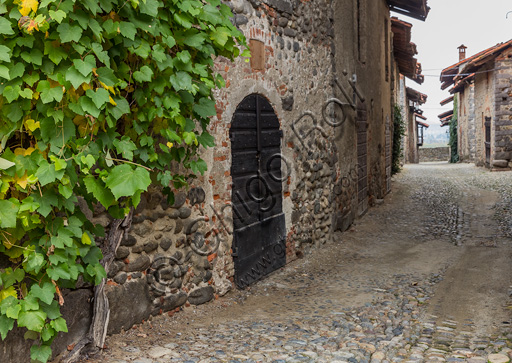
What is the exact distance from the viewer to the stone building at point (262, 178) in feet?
13.8

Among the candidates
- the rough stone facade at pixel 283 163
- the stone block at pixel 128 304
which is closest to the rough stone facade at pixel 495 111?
the rough stone facade at pixel 283 163

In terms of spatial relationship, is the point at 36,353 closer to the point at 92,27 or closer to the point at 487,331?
the point at 92,27

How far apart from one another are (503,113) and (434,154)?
22756 millimetres

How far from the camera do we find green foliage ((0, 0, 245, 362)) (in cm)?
277

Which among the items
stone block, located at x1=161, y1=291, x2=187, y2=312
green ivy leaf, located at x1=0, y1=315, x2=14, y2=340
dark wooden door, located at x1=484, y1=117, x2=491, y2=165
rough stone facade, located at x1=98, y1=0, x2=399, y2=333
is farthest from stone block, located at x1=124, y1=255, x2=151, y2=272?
dark wooden door, located at x1=484, y1=117, x2=491, y2=165

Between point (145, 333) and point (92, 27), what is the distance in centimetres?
228

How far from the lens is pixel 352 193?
9047 mm

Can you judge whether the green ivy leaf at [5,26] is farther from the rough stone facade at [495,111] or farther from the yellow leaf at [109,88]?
the rough stone facade at [495,111]

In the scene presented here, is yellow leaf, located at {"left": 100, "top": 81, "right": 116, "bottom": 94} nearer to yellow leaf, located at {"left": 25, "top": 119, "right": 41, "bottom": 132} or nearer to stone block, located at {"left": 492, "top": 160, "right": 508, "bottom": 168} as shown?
yellow leaf, located at {"left": 25, "top": 119, "right": 41, "bottom": 132}

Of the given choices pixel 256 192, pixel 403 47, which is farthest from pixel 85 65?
pixel 403 47

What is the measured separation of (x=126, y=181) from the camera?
2.99 metres

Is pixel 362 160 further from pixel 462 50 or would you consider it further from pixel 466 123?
pixel 462 50

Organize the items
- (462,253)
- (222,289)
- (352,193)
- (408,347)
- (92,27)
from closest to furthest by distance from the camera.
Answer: (92,27) < (408,347) < (222,289) < (462,253) < (352,193)

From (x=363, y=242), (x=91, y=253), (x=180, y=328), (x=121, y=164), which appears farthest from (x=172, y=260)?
(x=363, y=242)
